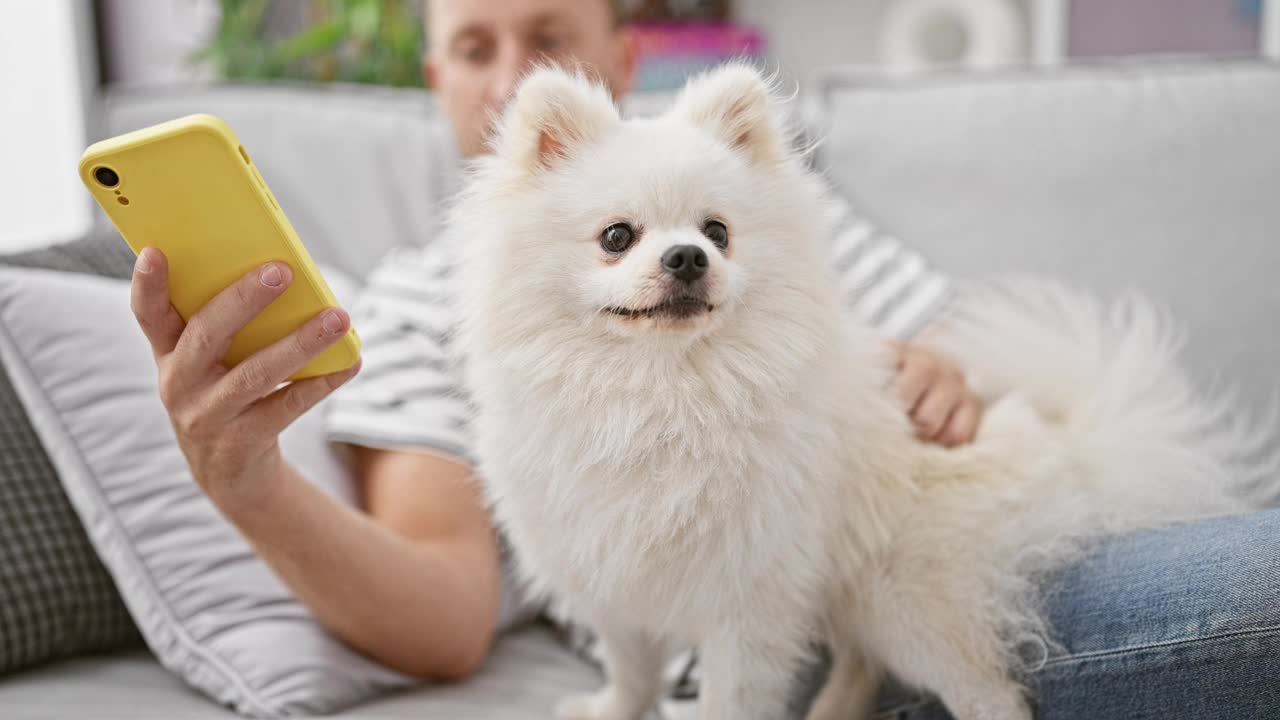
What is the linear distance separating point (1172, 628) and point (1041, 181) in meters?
1.01

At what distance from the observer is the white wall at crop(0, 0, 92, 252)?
9.38ft

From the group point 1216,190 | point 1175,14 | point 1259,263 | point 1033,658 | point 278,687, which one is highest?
point 1175,14

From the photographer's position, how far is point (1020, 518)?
110 cm

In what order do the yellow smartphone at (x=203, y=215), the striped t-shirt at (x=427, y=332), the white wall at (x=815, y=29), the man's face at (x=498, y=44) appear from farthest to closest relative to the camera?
the white wall at (x=815, y=29)
the man's face at (x=498, y=44)
the striped t-shirt at (x=427, y=332)
the yellow smartphone at (x=203, y=215)

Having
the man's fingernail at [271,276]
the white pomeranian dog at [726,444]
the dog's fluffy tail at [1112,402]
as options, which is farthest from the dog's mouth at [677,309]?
the dog's fluffy tail at [1112,402]

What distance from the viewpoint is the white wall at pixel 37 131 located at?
9.38 ft

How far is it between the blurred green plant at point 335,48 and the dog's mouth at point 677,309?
2391mm

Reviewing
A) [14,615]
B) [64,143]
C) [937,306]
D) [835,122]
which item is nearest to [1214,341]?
[937,306]

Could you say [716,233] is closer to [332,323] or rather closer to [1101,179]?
[332,323]

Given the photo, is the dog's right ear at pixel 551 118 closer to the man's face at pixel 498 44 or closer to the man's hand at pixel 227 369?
the man's hand at pixel 227 369

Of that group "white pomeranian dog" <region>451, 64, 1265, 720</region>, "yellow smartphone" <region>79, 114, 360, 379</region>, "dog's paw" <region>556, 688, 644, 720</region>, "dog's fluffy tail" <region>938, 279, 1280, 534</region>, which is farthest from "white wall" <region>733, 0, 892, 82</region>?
"yellow smartphone" <region>79, 114, 360, 379</region>

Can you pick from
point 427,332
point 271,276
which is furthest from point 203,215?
point 427,332

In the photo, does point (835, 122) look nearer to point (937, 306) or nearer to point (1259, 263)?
point (937, 306)

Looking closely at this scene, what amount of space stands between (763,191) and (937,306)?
0.61 m
